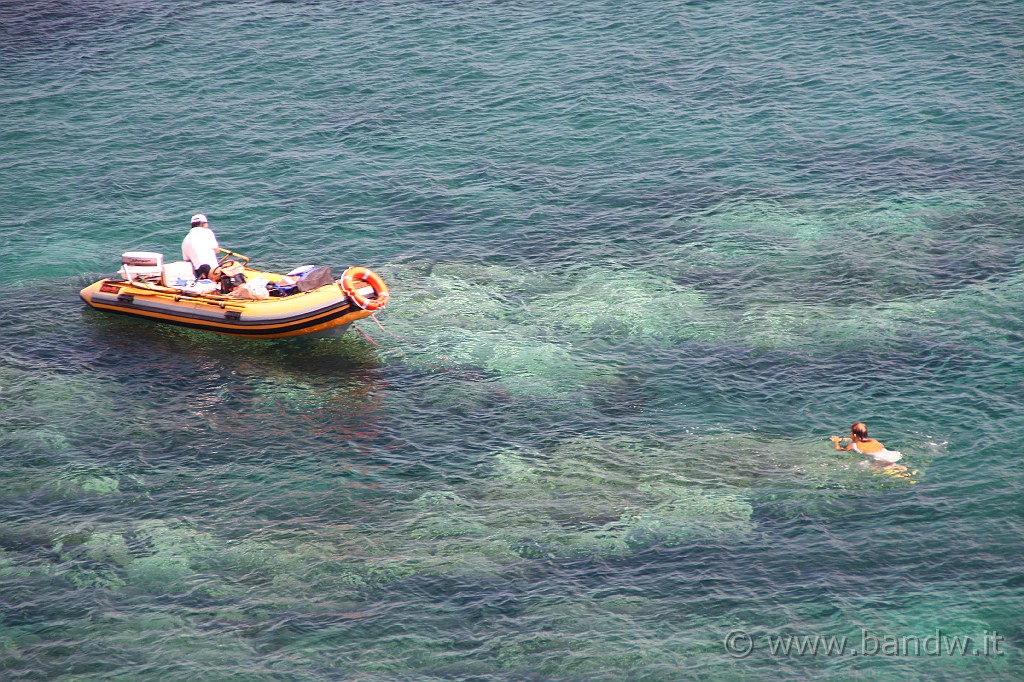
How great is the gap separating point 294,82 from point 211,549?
26.6 metres

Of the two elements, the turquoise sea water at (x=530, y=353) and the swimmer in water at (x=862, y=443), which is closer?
the turquoise sea water at (x=530, y=353)

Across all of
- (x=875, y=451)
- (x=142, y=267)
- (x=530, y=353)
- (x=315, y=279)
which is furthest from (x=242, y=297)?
(x=875, y=451)

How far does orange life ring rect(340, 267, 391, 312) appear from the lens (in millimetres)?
26688

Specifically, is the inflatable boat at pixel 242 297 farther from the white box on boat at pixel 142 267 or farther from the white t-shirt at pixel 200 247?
the white t-shirt at pixel 200 247

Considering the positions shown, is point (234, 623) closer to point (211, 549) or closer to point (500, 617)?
point (211, 549)

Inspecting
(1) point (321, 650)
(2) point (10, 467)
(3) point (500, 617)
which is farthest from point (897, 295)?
(2) point (10, 467)

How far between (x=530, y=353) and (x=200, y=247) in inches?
368

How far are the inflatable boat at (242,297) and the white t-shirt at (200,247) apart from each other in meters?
0.37

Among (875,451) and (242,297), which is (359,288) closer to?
(242,297)

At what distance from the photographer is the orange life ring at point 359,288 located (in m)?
26.7

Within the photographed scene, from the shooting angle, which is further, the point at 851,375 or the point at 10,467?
the point at 851,375

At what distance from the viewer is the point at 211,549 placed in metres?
21.0

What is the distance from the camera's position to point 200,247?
93.7ft

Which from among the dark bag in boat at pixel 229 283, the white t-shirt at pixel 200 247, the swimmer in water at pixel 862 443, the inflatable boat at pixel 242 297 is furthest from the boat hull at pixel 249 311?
the swimmer in water at pixel 862 443
